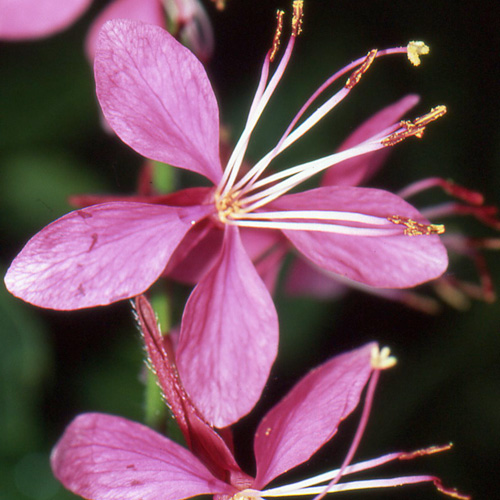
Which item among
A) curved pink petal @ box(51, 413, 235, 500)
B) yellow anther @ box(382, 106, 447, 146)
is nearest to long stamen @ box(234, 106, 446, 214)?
yellow anther @ box(382, 106, 447, 146)

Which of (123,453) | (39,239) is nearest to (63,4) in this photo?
(39,239)

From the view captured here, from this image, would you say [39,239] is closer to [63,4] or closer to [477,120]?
[63,4]

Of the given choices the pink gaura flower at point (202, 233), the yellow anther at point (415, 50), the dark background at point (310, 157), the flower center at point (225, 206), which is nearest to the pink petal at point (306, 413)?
the pink gaura flower at point (202, 233)

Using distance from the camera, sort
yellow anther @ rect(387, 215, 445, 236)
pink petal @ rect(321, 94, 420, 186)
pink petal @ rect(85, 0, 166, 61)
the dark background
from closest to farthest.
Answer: yellow anther @ rect(387, 215, 445, 236) < pink petal @ rect(321, 94, 420, 186) < pink petal @ rect(85, 0, 166, 61) < the dark background

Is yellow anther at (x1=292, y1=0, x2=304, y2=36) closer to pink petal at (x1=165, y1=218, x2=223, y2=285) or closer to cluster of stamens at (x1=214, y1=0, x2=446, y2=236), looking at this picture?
cluster of stamens at (x1=214, y1=0, x2=446, y2=236)

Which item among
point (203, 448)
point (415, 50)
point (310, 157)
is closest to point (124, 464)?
point (203, 448)

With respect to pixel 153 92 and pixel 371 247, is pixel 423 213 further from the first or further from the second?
pixel 153 92

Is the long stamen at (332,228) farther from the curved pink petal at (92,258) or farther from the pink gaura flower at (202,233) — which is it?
the curved pink petal at (92,258)
